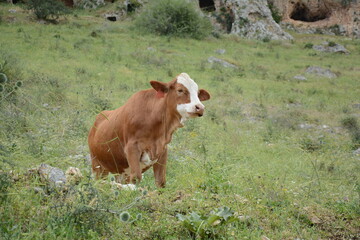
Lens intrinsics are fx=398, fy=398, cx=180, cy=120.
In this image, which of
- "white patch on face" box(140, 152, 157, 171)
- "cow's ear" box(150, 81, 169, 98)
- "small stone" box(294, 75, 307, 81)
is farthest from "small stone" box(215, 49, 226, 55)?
"white patch on face" box(140, 152, 157, 171)

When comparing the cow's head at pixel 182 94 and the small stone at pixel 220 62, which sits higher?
the cow's head at pixel 182 94

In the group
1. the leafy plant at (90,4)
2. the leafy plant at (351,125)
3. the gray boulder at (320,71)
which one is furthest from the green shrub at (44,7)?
the leafy plant at (351,125)

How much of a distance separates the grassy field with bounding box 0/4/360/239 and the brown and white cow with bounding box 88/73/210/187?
343 mm

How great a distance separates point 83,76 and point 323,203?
35.6 feet

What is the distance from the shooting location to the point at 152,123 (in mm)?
4441

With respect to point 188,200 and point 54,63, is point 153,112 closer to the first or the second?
point 188,200

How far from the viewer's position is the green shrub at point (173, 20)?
1011 inches

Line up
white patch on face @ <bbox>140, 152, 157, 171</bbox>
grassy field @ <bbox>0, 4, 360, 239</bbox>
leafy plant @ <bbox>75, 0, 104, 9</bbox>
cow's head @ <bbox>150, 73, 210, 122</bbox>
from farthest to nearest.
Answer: leafy plant @ <bbox>75, 0, 104, 9</bbox> → white patch on face @ <bbox>140, 152, 157, 171</bbox> → cow's head @ <bbox>150, 73, 210, 122</bbox> → grassy field @ <bbox>0, 4, 360, 239</bbox>

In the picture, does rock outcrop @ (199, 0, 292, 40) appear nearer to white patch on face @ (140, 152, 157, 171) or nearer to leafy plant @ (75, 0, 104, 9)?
leafy plant @ (75, 0, 104, 9)

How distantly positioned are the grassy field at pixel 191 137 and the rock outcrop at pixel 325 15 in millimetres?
11480

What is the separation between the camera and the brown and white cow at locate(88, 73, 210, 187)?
4.36 m

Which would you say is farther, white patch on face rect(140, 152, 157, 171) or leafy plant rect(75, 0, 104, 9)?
leafy plant rect(75, 0, 104, 9)

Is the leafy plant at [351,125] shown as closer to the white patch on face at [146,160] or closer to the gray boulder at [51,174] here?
the white patch on face at [146,160]

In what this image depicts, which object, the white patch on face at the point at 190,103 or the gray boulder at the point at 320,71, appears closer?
the white patch on face at the point at 190,103
